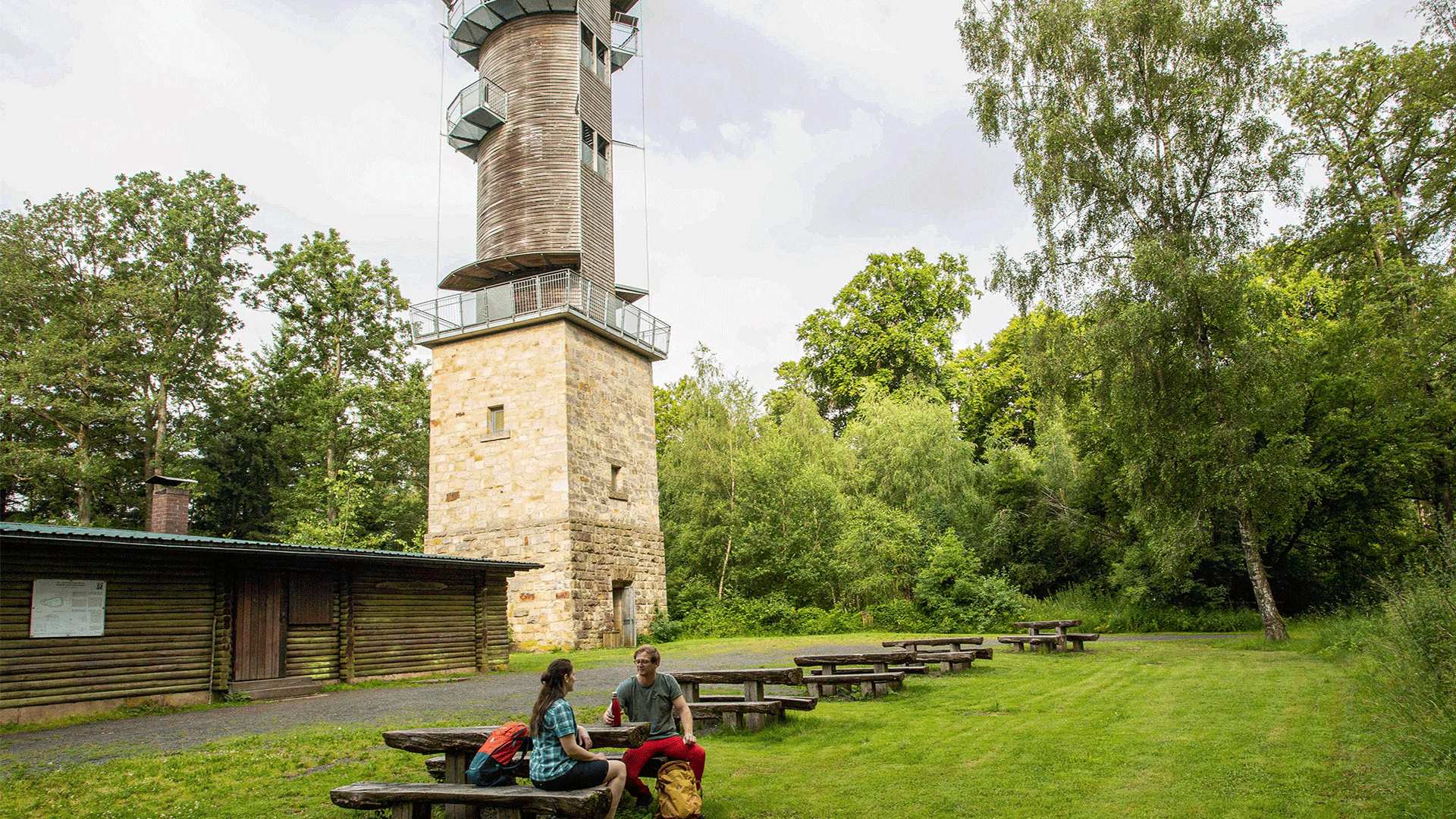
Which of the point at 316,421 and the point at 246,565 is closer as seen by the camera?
the point at 246,565

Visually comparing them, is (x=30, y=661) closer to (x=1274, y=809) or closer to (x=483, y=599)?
(x=483, y=599)

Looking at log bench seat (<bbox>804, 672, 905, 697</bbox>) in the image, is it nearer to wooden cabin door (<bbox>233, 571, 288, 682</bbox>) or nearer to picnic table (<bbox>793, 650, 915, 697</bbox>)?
picnic table (<bbox>793, 650, 915, 697</bbox>)

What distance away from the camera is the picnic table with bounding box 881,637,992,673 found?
38.2 ft

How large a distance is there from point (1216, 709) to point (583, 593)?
14915mm

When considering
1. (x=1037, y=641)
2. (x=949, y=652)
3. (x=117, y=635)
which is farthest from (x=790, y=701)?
(x=117, y=635)

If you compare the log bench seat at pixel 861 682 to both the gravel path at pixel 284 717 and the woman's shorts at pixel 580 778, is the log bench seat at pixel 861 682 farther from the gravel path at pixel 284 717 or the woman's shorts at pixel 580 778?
the woman's shorts at pixel 580 778

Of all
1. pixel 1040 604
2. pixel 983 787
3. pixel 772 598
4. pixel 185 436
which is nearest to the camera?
pixel 983 787

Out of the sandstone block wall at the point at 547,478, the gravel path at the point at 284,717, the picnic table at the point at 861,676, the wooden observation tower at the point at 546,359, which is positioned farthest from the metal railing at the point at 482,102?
the picnic table at the point at 861,676

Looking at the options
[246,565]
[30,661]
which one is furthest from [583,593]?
Answer: [30,661]

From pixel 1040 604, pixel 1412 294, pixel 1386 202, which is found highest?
pixel 1386 202

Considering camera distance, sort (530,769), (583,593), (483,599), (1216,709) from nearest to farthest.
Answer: (530,769) → (1216,709) → (483,599) → (583,593)

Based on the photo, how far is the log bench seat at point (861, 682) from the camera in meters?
9.07

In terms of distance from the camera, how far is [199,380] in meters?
27.9

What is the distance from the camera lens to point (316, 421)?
28.5 metres
